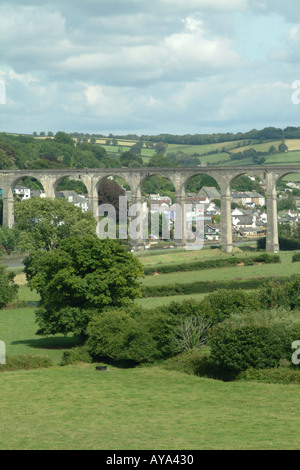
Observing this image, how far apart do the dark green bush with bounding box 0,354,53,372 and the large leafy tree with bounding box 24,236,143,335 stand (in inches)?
172

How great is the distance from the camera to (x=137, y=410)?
33.2m

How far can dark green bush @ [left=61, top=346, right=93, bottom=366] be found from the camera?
145 ft

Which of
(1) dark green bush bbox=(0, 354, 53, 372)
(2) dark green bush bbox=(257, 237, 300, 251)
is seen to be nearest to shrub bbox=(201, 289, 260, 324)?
(1) dark green bush bbox=(0, 354, 53, 372)

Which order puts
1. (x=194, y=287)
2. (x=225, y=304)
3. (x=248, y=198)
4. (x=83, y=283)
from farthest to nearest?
(x=248, y=198) < (x=194, y=287) < (x=83, y=283) < (x=225, y=304)

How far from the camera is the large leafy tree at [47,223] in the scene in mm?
64938

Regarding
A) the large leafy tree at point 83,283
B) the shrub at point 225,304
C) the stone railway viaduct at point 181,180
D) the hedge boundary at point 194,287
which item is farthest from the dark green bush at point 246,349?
the stone railway viaduct at point 181,180

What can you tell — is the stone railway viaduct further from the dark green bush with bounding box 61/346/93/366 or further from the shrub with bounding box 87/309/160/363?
the dark green bush with bounding box 61/346/93/366

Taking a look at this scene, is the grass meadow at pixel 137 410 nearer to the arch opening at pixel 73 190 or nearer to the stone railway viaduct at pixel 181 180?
the stone railway viaduct at pixel 181 180

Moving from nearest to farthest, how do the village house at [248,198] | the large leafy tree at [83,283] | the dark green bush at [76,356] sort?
the dark green bush at [76,356], the large leafy tree at [83,283], the village house at [248,198]

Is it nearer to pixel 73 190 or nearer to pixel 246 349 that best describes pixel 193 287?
pixel 246 349

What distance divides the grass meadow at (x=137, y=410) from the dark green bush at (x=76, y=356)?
0.53 m

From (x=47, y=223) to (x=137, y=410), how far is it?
34.0 metres

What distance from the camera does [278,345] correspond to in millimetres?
40156

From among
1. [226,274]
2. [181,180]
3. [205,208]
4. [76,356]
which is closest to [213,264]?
[226,274]
